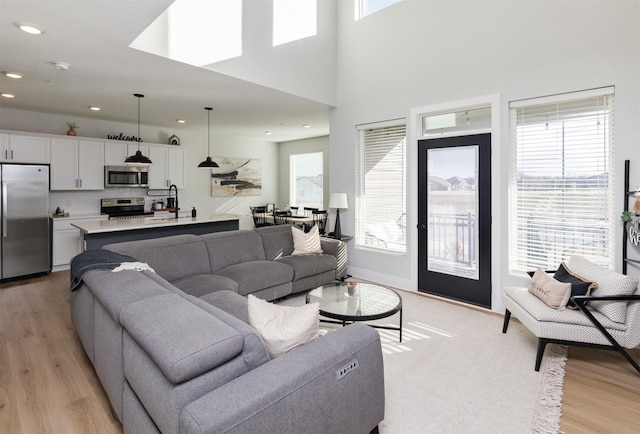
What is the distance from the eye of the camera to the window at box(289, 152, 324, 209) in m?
8.69

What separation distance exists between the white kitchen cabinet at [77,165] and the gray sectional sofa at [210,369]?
4385 mm

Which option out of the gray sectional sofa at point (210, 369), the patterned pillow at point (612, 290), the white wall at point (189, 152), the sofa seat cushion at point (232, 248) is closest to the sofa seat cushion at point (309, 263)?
the sofa seat cushion at point (232, 248)

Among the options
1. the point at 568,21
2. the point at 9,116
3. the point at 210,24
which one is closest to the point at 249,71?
the point at 210,24

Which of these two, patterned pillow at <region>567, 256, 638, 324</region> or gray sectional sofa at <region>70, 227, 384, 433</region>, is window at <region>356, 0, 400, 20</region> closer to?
patterned pillow at <region>567, 256, 638, 324</region>

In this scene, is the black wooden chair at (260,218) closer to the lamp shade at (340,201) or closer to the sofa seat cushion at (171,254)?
the lamp shade at (340,201)

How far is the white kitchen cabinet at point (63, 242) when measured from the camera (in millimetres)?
5633

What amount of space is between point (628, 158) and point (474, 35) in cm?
205

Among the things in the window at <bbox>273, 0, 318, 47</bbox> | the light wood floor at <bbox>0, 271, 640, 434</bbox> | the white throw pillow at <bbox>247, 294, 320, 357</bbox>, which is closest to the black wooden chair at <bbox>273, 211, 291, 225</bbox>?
the window at <bbox>273, 0, 318, 47</bbox>

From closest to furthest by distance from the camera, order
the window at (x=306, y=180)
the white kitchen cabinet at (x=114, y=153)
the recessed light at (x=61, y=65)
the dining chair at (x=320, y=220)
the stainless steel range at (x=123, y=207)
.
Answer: the recessed light at (x=61, y=65), the white kitchen cabinet at (x=114, y=153), the stainless steel range at (x=123, y=207), the dining chair at (x=320, y=220), the window at (x=306, y=180)

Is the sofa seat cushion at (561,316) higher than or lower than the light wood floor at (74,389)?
higher

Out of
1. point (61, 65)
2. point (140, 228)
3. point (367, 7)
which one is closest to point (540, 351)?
point (140, 228)

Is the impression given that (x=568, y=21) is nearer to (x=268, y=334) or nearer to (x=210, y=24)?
(x=210, y=24)

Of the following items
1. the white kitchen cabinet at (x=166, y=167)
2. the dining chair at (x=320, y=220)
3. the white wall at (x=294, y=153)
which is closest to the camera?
the dining chair at (x=320, y=220)

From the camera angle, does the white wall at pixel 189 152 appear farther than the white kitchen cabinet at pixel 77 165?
Yes
